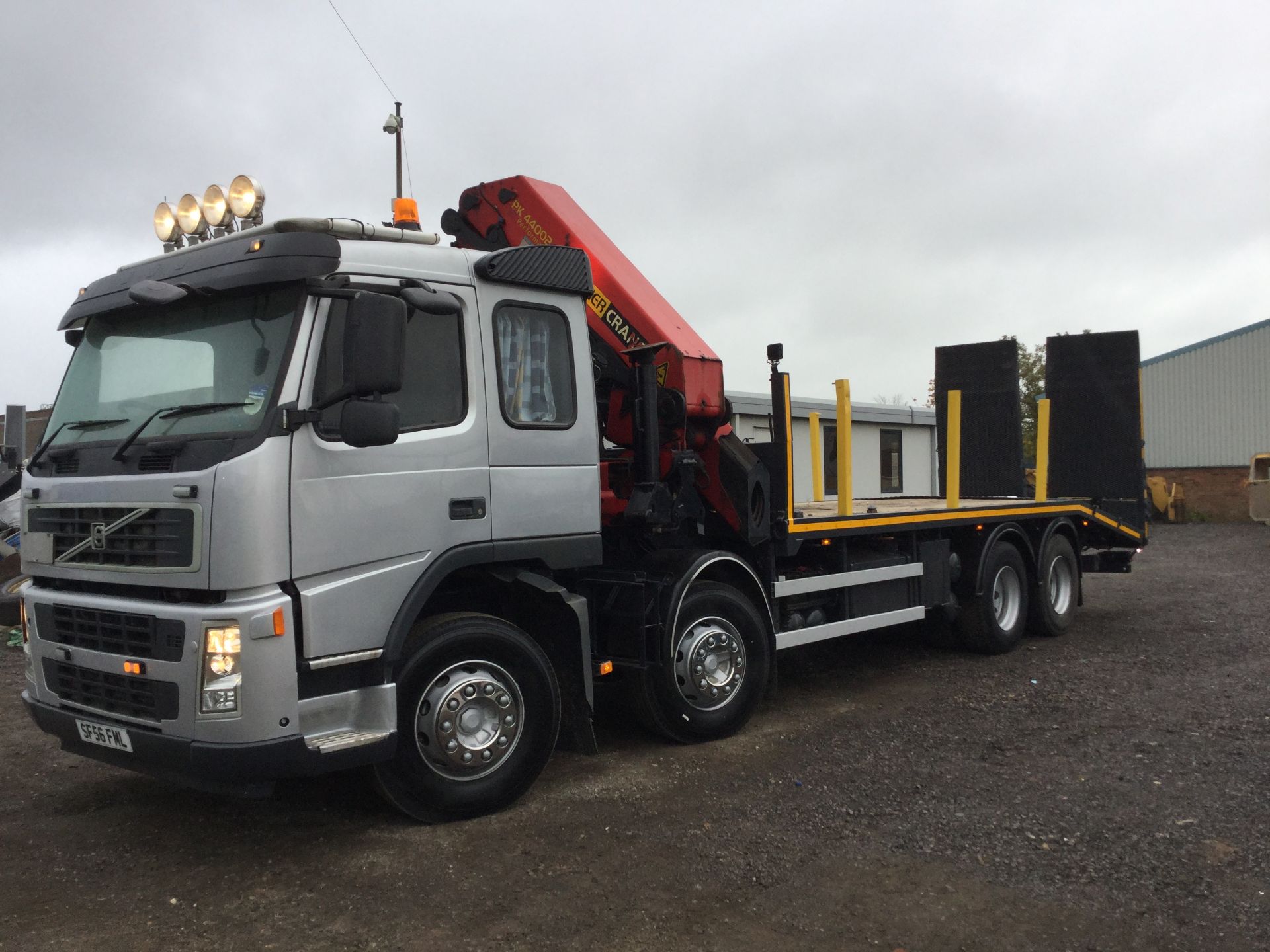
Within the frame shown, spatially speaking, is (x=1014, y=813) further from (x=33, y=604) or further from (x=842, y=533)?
(x=33, y=604)

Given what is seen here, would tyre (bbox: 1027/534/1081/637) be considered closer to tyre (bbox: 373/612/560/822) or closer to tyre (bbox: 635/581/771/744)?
tyre (bbox: 635/581/771/744)

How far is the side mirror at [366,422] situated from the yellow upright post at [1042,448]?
7.40 m

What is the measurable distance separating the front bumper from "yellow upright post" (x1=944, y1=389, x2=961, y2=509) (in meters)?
5.71

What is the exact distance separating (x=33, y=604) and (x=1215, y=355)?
3283 cm

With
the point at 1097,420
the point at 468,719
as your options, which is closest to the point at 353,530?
the point at 468,719

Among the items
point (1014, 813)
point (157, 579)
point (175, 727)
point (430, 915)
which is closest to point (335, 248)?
point (157, 579)

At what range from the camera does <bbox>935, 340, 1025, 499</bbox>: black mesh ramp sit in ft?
34.2

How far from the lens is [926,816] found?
4.80 meters

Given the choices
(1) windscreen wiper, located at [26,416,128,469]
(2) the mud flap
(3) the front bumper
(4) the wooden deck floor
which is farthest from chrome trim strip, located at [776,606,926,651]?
(1) windscreen wiper, located at [26,416,128,469]

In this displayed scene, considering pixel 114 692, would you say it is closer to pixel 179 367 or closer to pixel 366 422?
pixel 179 367

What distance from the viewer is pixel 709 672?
6090mm

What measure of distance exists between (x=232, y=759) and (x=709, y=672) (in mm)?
2946

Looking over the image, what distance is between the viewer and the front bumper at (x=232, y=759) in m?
3.98

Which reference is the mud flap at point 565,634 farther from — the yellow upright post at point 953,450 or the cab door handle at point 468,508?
the yellow upright post at point 953,450
